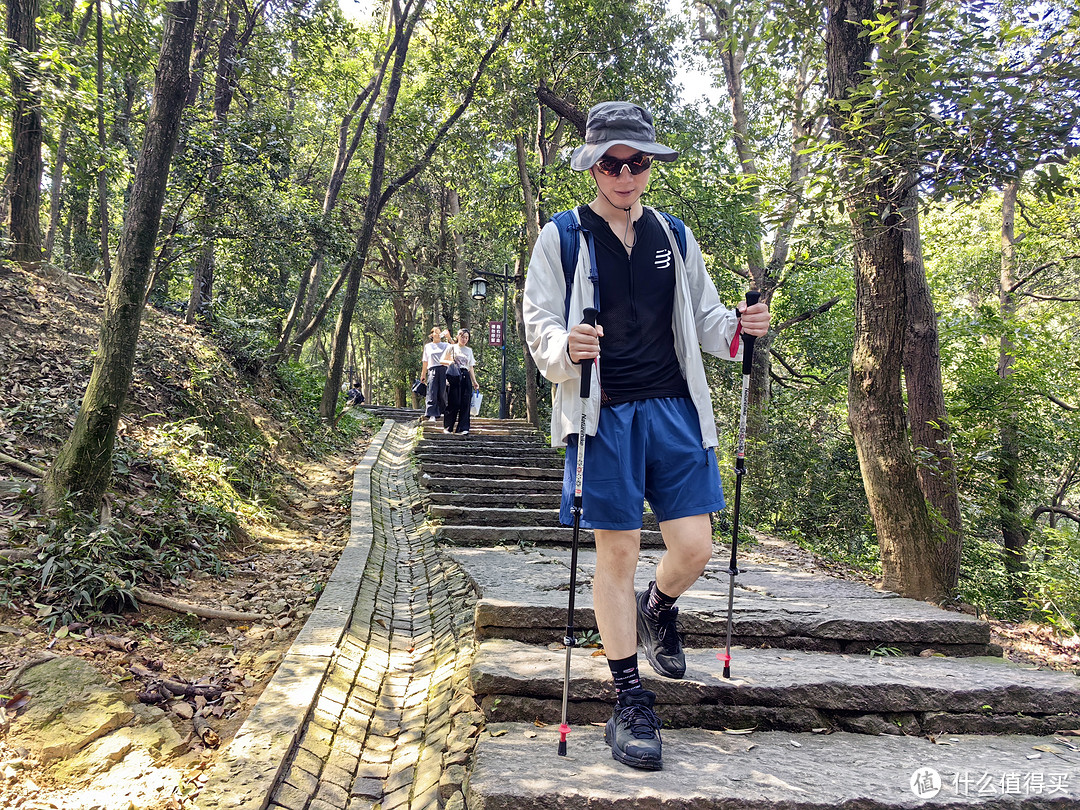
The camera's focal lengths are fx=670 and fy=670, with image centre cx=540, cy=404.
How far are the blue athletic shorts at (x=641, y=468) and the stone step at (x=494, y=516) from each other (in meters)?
4.24

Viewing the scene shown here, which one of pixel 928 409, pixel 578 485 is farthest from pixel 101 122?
pixel 928 409

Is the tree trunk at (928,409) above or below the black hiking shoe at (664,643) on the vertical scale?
above

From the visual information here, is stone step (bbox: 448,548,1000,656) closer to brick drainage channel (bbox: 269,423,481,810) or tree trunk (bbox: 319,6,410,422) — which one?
brick drainage channel (bbox: 269,423,481,810)

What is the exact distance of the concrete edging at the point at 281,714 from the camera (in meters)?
2.38

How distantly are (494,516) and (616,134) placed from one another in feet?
15.8

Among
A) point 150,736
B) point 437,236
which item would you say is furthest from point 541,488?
point 437,236

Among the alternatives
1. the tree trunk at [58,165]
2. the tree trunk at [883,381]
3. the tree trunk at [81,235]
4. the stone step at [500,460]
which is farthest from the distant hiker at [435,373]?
the tree trunk at [883,381]

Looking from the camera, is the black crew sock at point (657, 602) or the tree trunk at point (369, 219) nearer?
the black crew sock at point (657, 602)

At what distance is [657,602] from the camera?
2.87 metres

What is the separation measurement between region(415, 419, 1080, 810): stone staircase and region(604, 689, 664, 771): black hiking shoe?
0.15 feet

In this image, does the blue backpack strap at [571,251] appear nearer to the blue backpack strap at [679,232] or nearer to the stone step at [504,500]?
the blue backpack strap at [679,232]

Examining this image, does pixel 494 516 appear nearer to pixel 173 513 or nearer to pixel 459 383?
pixel 173 513

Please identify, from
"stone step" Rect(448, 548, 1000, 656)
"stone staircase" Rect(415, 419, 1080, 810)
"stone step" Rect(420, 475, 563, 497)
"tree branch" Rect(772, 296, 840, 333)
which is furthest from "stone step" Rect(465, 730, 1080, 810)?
"tree branch" Rect(772, 296, 840, 333)

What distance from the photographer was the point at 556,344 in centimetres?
247
